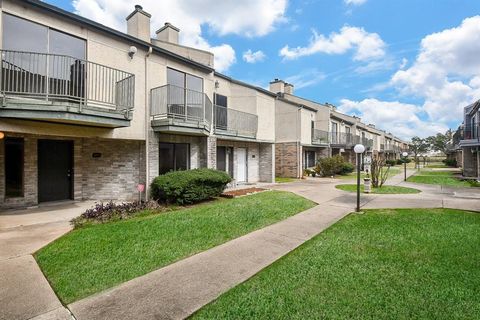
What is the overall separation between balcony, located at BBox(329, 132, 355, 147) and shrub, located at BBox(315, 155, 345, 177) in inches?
164

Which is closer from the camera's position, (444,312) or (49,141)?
(444,312)

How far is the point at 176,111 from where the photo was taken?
37.4 ft

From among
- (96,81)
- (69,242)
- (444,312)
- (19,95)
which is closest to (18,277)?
(69,242)

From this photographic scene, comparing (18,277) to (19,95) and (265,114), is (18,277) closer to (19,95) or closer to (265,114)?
(19,95)

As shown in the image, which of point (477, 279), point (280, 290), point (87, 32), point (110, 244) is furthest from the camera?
point (87, 32)

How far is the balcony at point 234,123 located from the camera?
1416 cm

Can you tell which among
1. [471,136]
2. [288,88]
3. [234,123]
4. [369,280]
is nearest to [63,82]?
[234,123]

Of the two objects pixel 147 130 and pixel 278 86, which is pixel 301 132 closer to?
pixel 278 86

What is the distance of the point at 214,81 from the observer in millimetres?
14297

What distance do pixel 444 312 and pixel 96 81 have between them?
10978mm

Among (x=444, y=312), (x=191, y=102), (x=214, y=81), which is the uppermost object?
(x=214, y=81)

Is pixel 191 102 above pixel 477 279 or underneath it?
above

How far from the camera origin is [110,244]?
5.76m

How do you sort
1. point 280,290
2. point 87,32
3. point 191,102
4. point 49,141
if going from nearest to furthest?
1. point 280,290
2. point 87,32
3. point 49,141
4. point 191,102
